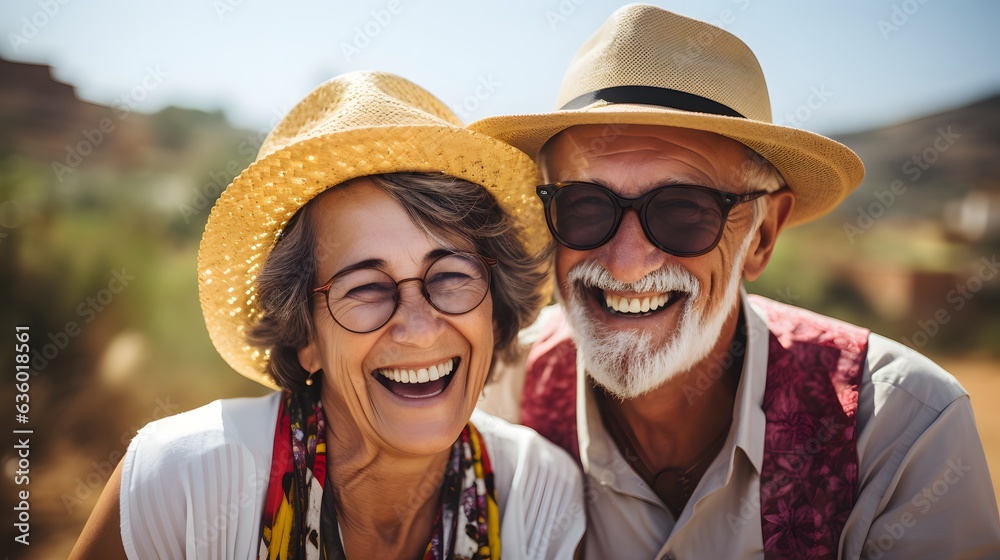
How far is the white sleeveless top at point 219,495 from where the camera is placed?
2.01 m

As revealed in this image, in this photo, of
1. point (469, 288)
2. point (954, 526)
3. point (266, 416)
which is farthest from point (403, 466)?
point (954, 526)

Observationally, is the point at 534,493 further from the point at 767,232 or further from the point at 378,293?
the point at 767,232

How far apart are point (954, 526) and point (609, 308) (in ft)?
4.90

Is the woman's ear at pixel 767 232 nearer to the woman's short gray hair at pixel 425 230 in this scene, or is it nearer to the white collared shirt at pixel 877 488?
the white collared shirt at pixel 877 488

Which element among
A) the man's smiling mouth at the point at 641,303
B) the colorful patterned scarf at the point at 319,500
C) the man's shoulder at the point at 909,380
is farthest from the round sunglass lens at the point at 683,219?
the colorful patterned scarf at the point at 319,500

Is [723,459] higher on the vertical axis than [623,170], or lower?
lower

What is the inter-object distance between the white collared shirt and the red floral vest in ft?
0.15

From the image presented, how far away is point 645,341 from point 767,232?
82 cm

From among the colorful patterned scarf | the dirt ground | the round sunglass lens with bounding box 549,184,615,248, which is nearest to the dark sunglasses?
the round sunglass lens with bounding box 549,184,615,248

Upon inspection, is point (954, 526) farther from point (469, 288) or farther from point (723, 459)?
point (469, 288)

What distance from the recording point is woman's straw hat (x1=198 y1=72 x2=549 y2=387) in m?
2.01

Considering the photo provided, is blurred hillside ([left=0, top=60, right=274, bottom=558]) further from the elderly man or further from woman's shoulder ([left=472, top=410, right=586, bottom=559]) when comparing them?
the elderly man

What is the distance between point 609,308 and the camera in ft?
8.26

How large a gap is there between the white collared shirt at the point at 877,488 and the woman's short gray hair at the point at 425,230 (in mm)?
960
